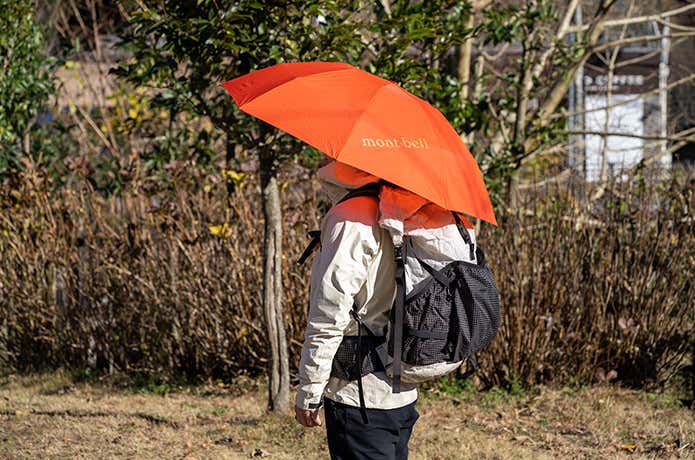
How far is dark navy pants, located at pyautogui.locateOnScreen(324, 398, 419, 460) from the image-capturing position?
2.82 metres

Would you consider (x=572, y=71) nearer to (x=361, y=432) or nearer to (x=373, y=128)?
(x=373, y=128)

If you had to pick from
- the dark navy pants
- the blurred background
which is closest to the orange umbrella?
the dark navy pants

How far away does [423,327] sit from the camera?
278 cm

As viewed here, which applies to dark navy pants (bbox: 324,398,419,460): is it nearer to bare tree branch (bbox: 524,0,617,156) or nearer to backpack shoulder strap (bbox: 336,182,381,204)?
backpack shoulder strap (bbox: 336,182,381,204)

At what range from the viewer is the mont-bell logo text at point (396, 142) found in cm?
287

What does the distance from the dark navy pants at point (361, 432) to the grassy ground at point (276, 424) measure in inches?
75.8

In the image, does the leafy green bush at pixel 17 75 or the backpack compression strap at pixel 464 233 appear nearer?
the backpack compression strap at pixel 464 233

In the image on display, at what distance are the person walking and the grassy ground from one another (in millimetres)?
1966

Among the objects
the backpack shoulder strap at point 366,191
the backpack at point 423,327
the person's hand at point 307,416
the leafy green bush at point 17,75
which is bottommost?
the person's hand at point 307,416

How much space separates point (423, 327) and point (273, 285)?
2.44 meters

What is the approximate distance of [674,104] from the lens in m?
17.8

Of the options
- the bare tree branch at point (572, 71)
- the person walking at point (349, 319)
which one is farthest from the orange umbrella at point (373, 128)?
the bare tree branch at point (572, 71)

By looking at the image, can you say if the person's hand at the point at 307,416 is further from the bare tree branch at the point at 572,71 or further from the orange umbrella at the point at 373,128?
the bare tree branch at the point at 572,71

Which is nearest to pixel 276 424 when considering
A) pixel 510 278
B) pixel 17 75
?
pixel 510 278
